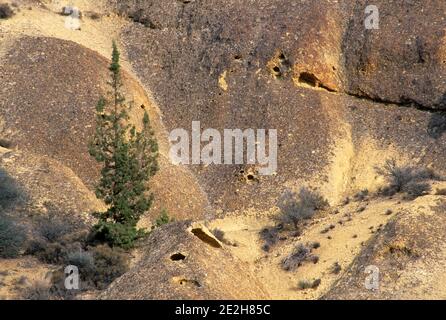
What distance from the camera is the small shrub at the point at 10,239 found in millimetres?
25625

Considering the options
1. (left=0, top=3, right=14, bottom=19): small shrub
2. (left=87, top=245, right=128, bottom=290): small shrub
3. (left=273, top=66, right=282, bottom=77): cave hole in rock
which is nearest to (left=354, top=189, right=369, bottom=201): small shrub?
(left=273, top=66, right=282, bottom=77): cave hole in rock

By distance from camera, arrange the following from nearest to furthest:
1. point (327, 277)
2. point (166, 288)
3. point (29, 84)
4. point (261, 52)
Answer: point (166, 288)
point (327, 277)
point (29, 84)
point (261, 52)

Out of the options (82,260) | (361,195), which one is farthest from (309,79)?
(82,260)

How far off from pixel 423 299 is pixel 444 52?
18770 millimetres

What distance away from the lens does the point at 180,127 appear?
125 feet

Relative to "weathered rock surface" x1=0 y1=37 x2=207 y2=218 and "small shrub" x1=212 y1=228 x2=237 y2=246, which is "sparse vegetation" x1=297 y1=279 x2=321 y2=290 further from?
"weathered rock surface" x1=0 y1=37 x2=207 y2=218

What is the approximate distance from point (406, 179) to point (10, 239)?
13667mm

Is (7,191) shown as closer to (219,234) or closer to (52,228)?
(52,228)

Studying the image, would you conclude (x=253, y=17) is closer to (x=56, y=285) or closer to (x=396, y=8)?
(x=396, y=8)

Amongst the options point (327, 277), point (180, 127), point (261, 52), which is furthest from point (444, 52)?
point (327, 277)

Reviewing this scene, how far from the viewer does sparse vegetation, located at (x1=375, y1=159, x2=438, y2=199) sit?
1200 inches

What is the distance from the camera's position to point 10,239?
25938 millimetres

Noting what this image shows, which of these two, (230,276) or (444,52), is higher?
(444,52)

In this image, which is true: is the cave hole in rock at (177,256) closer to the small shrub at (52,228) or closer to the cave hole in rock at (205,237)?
the cave hole in rock at (205,237)
